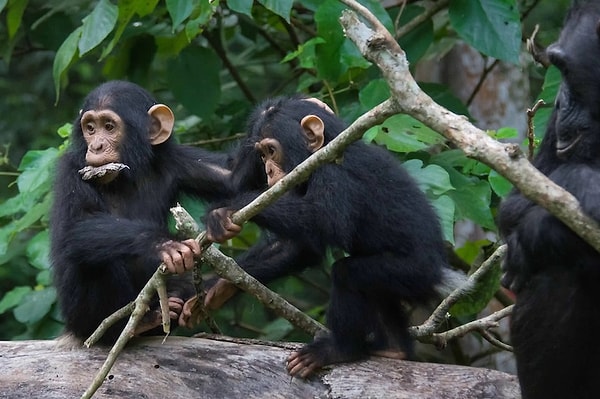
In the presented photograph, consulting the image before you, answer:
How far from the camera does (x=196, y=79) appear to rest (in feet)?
22.8

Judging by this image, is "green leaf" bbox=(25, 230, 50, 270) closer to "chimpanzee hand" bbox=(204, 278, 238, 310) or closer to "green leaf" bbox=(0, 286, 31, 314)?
"green leaf" bbox=(0, 286, 31, 314)

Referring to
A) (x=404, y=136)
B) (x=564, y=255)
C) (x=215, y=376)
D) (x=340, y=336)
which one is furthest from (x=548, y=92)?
(x=215, y=376)

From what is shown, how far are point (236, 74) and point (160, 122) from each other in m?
2.13

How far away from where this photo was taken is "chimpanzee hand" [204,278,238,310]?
5270mm

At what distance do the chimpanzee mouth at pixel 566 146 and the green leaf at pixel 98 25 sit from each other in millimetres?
2783

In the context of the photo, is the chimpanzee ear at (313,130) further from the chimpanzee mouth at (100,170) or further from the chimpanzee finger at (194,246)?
the chimpanzee finger at (194,246)

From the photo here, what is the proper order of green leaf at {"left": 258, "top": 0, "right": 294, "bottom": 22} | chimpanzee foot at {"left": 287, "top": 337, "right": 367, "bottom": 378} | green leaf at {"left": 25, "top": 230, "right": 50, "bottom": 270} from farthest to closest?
green leaf at {"left": 25, "top": 230, "right": 50, "bottom": 270}
green leaf at {"left": 258, "top": 0, "right": 294, "bottom": 22}
chimpanzee foot at {"left": 287, "top": 337, "right": 367, "bottom": 378}

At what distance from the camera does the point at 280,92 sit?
8.04 m

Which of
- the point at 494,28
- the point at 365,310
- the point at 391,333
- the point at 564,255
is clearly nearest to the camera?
the point at 564,255

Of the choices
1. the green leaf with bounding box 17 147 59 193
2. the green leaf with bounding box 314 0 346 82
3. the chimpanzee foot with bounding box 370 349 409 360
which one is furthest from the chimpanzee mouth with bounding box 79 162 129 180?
the chimpanzee foot with bounding box 370 349 409 360

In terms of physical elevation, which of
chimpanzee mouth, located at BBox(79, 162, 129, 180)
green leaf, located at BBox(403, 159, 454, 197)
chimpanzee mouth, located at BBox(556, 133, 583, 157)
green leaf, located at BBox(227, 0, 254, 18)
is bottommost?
green leaf, located at BBox(403, 159, 454, 197)

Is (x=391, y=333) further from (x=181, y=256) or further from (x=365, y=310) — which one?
(x=181, y=256)

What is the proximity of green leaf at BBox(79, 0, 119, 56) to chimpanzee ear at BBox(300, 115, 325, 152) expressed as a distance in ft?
3.97

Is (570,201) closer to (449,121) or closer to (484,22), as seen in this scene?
(449,121)
